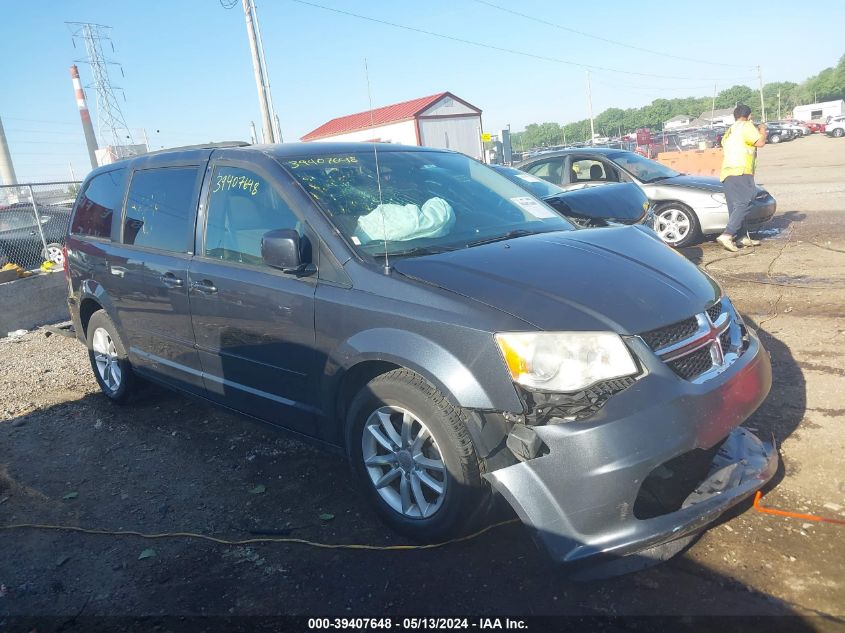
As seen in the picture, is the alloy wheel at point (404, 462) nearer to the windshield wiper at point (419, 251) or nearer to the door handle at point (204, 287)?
the windshield wiper at point (419, 251)

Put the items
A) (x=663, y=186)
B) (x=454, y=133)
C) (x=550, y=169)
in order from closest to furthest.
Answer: (x=663, y=186)
(x=550, y=169)
(x=454, y=133)

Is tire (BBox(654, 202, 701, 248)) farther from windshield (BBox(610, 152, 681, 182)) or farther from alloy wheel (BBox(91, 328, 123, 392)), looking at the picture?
alloy wheel (BBox(91, 328, 123, 392))

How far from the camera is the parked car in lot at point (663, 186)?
9398 mm

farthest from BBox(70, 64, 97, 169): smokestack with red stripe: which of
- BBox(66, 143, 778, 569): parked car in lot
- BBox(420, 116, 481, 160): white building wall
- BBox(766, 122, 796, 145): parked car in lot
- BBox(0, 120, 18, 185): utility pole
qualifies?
BBox(66, 143, 778, 569): parked car in lot

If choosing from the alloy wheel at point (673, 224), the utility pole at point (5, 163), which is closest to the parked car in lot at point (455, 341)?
the alloy wheel at point (673, 224)

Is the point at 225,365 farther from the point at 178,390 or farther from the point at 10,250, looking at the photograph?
the point at 10,250

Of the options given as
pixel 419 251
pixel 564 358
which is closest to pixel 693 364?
pixel 564 358

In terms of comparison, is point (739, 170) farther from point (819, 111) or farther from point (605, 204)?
point (819, 111)

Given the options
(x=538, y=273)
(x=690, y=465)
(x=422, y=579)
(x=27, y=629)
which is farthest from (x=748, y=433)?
(x=27, y=629)

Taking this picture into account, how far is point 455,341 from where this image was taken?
2684 millimetres

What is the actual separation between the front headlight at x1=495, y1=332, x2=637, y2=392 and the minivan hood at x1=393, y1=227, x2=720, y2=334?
48 mm

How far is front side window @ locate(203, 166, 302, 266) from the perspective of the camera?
355 centimetres

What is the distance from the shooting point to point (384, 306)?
295cm

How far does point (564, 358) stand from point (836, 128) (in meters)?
55.1
